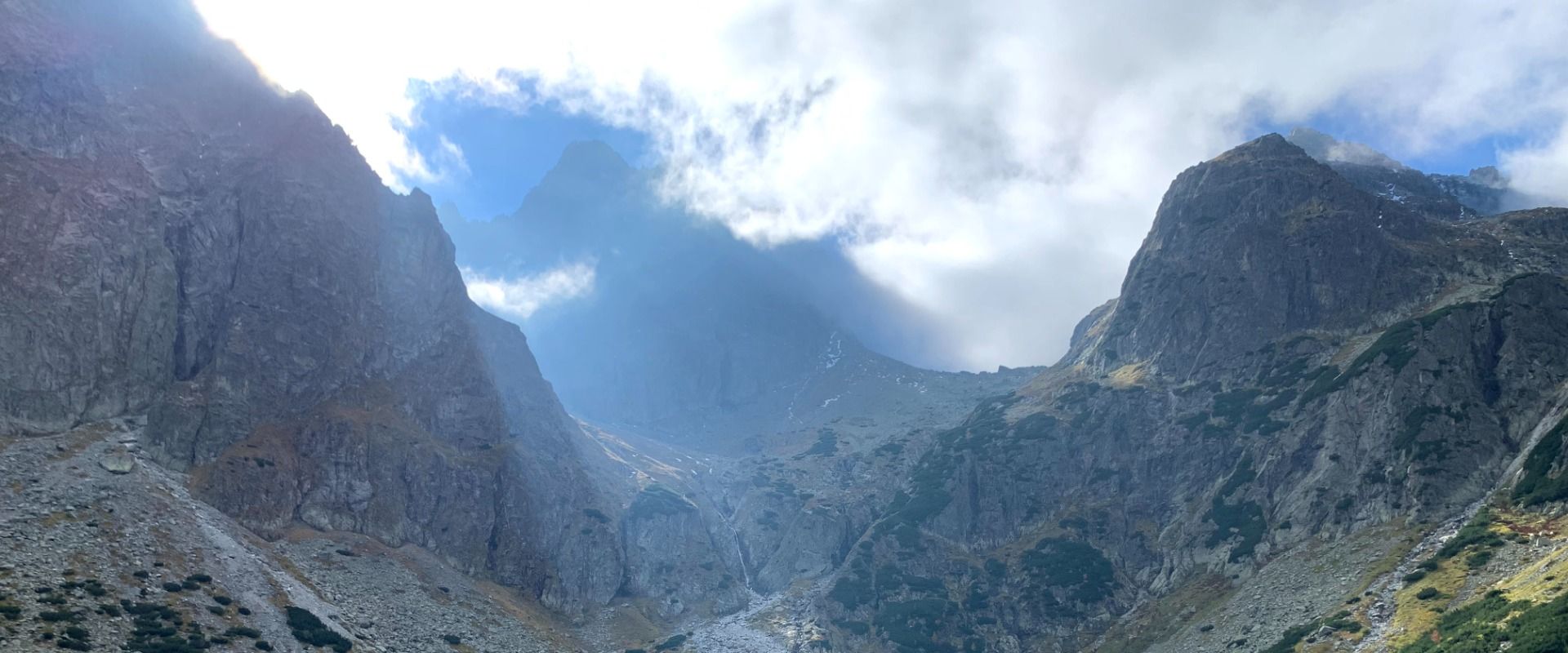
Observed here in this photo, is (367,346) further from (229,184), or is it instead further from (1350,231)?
(1350,231)

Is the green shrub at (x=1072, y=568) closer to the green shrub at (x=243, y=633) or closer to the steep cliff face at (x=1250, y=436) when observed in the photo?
the steep cliff face at (x=1250, y=436)

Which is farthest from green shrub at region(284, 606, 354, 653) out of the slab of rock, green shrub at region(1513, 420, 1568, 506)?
green shrub at region(1513, 420, 1568, 506)

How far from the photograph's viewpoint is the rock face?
110 meters

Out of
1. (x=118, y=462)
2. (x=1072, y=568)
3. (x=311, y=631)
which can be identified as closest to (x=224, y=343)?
(x=118, y=462)

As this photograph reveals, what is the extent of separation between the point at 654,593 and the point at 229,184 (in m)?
112

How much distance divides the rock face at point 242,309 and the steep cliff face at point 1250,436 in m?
75.3

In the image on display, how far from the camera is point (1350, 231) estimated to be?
168 m

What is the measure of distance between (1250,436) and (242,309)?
173 metres

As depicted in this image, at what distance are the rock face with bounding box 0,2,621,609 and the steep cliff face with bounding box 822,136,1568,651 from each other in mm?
75255

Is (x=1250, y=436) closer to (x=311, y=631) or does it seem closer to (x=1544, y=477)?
(x=1544, y=477)

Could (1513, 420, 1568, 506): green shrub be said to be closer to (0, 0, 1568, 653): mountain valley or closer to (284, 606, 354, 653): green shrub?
(0, 0, 1568, 653): mountain valley

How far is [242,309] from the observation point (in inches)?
5231

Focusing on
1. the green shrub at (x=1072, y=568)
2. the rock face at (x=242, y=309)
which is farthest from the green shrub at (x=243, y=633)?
the green shrub at (x=1072, y=568)

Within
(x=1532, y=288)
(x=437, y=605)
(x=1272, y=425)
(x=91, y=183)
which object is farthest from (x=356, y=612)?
(x=1532, y=288)
